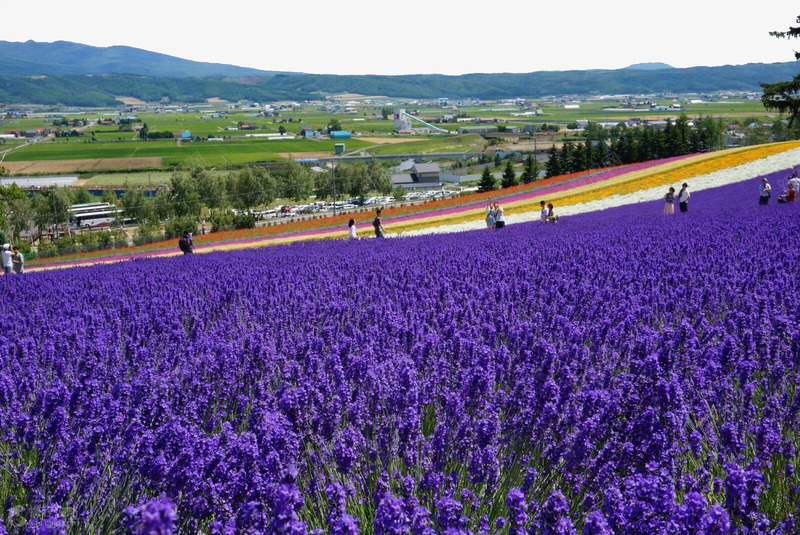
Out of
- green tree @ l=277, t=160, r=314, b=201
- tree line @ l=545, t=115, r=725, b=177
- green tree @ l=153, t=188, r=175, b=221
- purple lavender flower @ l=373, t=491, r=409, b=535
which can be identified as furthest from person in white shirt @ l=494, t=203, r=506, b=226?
green tree @ l=277, t=160, r=314, b=201

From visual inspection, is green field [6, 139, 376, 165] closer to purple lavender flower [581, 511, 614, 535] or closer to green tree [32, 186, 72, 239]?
green tree [32, 186, 72, 239]

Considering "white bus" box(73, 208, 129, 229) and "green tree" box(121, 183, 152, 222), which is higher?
"green tree" box(121, 183, 152, 222)

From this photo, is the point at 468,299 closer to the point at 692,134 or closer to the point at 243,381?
the point at 243,381

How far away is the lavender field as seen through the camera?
292 cm

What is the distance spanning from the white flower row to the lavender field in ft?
64.7

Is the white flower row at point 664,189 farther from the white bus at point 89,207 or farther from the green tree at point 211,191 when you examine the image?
the white bus at point 89,207

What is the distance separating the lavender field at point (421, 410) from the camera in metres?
2.92

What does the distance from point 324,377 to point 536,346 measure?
5.49 ft

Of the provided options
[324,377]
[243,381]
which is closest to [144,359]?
[243,381]

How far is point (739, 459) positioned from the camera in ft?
11.5

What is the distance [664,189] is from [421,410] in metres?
30.7

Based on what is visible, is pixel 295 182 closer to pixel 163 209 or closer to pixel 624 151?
pixel 163 209

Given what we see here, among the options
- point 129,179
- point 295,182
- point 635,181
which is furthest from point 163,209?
point 129,179

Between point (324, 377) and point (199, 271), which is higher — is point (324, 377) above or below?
above
